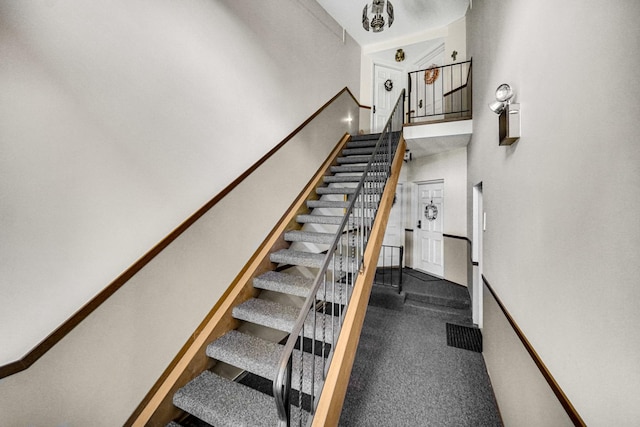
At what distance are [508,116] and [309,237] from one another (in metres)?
1.96

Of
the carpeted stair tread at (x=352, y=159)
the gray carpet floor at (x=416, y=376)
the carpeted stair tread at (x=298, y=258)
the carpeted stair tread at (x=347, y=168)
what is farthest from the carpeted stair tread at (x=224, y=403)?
the carpeted stair tread at (x=352, y=159)

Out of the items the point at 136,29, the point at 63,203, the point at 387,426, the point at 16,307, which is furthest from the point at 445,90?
the point at 16,307

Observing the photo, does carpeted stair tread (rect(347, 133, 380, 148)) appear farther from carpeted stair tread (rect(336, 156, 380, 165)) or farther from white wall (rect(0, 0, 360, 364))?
white wall (rect(0, 0, 360, 364))

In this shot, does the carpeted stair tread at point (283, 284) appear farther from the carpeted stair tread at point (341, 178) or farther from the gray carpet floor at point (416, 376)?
the carpeted stair tread at point (341, 178)

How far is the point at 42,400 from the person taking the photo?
4.28ft

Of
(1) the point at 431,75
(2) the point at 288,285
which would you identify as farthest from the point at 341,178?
(1) the point at 431,75

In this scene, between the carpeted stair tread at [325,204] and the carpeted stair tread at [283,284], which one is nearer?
the carpeted stair tread at [283,284]

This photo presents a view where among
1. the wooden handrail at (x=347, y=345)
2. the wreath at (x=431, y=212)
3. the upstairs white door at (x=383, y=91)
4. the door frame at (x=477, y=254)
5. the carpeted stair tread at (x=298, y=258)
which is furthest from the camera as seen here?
the upstairs white door at (x=383, y=91)

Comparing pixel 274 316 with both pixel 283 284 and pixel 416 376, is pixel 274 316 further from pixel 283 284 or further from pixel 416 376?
pixel 416 376

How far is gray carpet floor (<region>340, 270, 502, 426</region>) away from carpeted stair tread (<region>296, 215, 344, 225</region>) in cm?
142

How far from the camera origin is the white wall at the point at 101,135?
129cm

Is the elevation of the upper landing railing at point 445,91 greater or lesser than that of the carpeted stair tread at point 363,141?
greater

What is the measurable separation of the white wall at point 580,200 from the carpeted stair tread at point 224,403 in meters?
1.48

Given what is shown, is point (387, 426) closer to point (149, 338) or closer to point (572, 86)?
point (149, 338)
